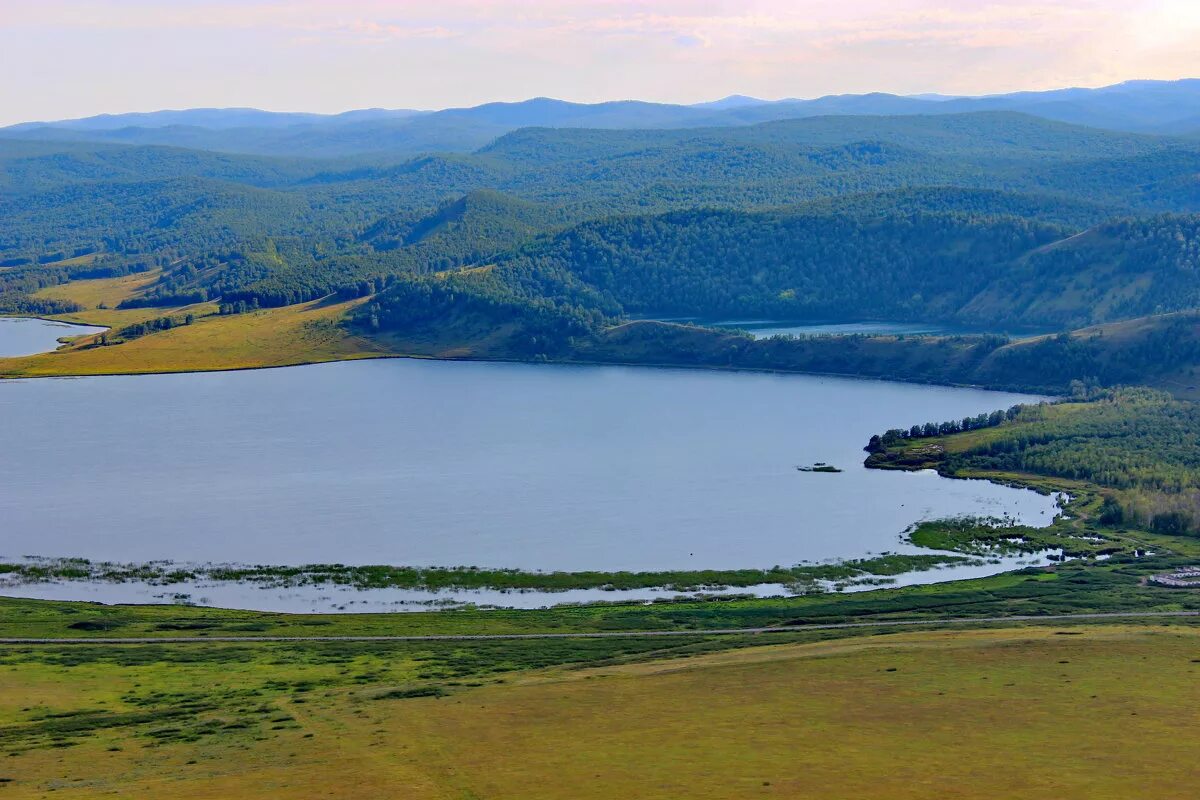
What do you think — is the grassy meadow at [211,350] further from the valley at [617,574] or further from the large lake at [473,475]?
the large lake at [473,475]

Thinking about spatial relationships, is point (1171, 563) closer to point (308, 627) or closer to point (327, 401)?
point (308, 627)

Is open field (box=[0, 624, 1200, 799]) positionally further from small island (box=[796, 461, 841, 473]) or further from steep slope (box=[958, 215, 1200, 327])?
steep slope (box=[958, 215, 1200, 327])

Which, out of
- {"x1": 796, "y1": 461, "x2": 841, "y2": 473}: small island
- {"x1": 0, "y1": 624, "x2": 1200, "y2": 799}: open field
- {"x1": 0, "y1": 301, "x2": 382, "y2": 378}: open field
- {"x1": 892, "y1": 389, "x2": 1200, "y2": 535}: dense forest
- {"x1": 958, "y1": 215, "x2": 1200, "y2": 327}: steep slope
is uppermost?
{"x1": 958, "y1": 215, "x2": 1200, "y2": 327}: steep slope

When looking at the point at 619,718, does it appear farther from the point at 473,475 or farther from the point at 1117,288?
the point at 1117,288

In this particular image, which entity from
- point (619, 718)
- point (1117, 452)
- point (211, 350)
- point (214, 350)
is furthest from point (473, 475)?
point (211, 350)

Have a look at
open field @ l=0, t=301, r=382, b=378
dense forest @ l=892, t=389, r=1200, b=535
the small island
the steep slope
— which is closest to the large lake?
the small island
